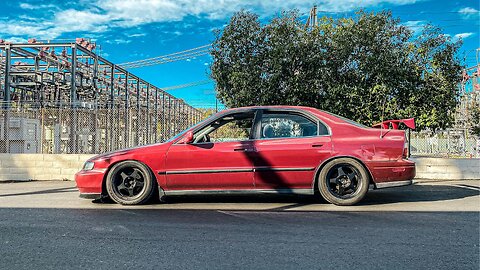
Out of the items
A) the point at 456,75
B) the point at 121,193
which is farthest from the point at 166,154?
the point at 456,75

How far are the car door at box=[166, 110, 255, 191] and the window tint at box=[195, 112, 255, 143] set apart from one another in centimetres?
13

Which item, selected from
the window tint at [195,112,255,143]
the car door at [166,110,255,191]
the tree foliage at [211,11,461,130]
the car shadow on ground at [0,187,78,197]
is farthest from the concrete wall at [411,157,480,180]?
the car shadow on ground at [0,187,78,197]

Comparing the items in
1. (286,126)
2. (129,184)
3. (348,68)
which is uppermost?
(348,68)

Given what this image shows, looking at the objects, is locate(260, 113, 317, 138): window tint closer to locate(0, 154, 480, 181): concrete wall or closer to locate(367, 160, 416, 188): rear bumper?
locate(367, 160, 416, 188): rear bumper

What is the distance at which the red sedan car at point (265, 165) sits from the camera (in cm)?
556

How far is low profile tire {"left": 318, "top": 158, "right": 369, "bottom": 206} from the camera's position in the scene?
219 inches

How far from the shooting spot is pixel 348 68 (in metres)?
9.86

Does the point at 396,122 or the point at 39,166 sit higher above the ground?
the point at 396,122

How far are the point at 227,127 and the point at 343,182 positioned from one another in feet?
6.78

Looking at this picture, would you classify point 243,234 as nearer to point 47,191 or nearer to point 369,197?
point 369,197

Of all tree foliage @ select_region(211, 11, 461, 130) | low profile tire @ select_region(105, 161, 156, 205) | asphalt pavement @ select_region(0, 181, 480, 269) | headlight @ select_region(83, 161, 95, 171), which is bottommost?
asphalt pavement @ select_region(0, 181, 480, 269)

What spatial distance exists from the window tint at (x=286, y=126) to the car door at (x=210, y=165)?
0.35m

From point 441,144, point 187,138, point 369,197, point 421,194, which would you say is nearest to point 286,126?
point 187,138

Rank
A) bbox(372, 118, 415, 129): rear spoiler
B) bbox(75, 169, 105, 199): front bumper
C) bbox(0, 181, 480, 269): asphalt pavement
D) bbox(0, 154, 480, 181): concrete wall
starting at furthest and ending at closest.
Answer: bbox(0, 154, 480, 181): concrete wall < bbox(372, 118, 415, 129): rear spoiler < bbox(75, 169, 105, 199): front bumper < bbox(0, 181, 480, 269): asphalt pavement
